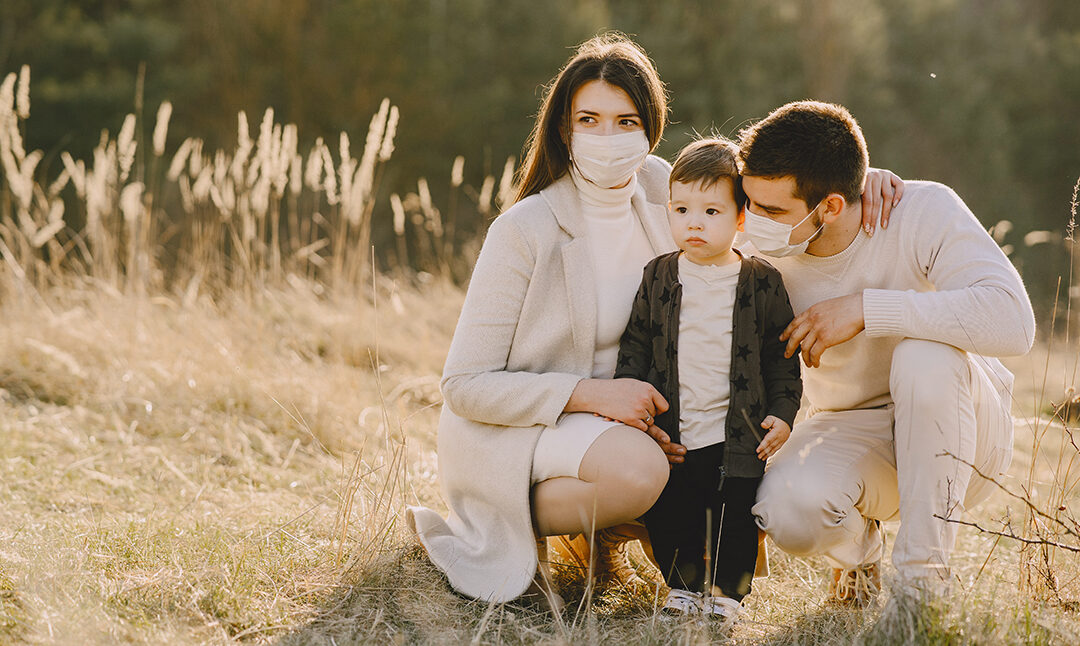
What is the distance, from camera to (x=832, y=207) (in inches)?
101

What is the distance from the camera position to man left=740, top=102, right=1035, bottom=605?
2393 mm

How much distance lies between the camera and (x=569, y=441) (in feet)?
8.30

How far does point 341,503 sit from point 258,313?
2835mm

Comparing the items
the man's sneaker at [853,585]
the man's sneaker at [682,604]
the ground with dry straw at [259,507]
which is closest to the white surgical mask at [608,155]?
the ground with dry straw at [259,507]

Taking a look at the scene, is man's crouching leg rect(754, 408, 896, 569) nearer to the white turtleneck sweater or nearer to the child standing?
the child standing

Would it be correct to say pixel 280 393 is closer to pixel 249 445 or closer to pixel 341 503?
pixel 249 445

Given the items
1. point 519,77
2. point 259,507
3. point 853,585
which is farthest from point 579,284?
point 519,77

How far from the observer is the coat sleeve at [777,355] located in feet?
8.30

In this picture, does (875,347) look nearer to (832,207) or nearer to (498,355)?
(832,207)

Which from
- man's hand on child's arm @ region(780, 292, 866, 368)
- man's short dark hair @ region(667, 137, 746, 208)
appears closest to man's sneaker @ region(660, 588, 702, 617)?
man's hand on child's arm @ region(780, 292, 866, 368)

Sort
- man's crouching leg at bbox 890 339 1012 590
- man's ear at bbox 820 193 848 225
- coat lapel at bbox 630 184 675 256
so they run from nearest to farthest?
man's crouching leg at bbox 890 339 1012 590 → man's ear at bbox 820 193 848 225 → coat lapel at bbox 630 184 675 256

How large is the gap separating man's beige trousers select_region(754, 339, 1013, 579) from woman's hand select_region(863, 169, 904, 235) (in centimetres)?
35

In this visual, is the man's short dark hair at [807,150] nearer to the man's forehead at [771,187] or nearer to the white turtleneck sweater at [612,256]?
the man's forehead at [771,187]

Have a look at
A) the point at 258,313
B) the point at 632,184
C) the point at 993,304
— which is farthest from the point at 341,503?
the point at 258,313
